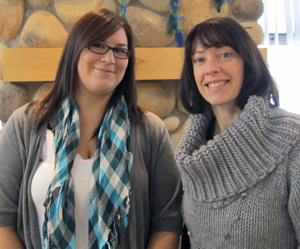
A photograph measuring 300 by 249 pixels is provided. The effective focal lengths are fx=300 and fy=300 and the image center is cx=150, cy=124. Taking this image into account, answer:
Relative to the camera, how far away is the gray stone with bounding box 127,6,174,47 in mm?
1595

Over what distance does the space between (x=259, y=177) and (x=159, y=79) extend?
0.92 meters

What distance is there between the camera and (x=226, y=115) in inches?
37.1

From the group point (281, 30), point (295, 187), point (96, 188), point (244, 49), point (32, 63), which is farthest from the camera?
point (281, 30)

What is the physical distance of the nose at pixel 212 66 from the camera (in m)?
0.87

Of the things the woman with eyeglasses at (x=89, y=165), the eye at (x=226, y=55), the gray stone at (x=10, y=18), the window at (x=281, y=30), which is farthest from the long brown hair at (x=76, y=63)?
the window at (x=281, y=30)

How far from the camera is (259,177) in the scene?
0.78m

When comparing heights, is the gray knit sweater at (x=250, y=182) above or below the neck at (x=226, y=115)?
below

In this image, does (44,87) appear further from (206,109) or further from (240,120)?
(240,120)

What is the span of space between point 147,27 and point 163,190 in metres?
0.91

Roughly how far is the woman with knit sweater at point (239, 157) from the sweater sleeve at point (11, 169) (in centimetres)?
56

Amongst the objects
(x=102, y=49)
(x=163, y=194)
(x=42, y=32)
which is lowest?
(x=163, y=194)

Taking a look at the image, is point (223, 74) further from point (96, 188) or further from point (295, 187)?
point (96, 188)

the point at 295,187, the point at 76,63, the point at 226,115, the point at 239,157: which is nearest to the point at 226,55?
the point at 226,115

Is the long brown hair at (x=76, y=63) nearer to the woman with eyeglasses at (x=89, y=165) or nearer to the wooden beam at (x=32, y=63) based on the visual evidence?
the woman with eyeglasses at (x=89, y=165)
